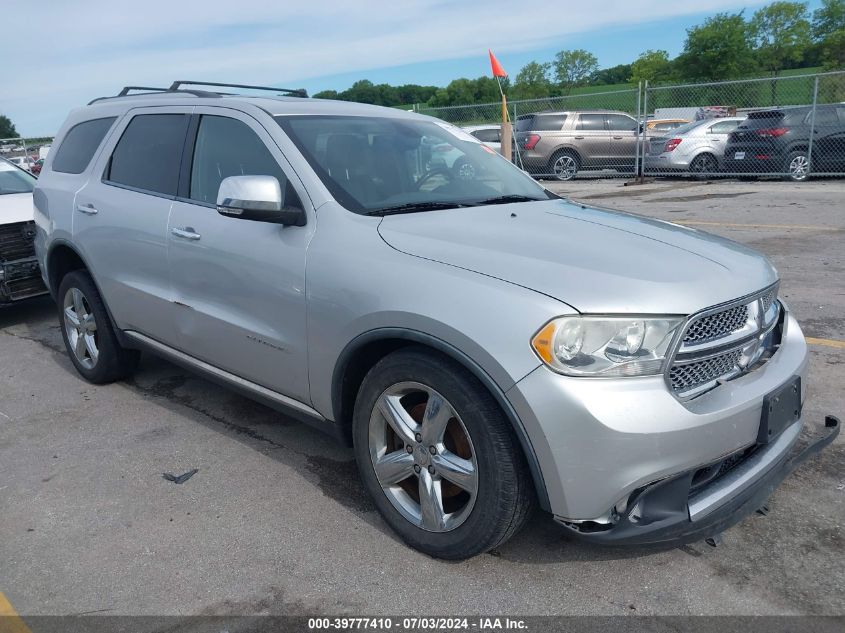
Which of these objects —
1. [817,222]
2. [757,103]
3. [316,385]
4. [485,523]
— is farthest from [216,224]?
[757,103]

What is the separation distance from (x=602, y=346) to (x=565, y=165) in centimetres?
1696

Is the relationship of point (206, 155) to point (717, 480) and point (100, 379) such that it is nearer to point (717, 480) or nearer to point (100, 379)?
point (100, 379)

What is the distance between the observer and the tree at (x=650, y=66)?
73.4 metres

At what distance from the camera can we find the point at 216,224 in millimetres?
3607

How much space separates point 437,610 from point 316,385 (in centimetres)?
109

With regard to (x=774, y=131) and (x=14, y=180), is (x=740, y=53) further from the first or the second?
(x=14, y=180)

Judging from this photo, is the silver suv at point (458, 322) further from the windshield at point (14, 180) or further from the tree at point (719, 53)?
the tree at point (719, 53)

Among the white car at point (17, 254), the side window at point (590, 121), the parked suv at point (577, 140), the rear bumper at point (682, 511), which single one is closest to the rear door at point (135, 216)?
the white car at point (17, 254)

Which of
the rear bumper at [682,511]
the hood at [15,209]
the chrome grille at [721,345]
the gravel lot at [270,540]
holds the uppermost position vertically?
the hood at [15,209]

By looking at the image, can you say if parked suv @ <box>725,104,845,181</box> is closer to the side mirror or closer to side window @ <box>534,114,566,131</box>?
side window @ <box>534,114,566,131</box>

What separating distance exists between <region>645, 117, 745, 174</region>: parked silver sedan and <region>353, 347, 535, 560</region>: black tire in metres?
15.8

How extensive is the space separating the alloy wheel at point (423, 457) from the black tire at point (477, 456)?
0.03 m

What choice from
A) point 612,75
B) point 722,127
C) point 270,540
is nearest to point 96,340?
point 270,540

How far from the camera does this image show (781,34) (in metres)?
69.4
